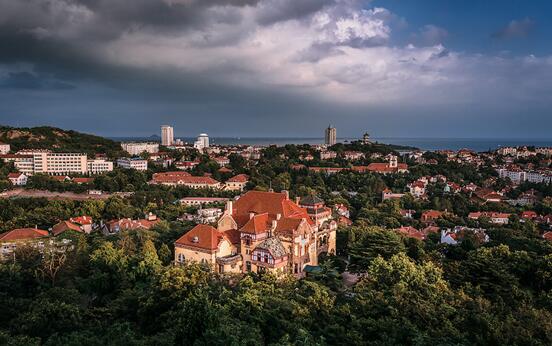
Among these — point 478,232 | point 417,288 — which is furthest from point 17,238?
point 478,232

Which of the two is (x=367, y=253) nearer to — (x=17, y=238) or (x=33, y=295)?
(x=33, y=295)

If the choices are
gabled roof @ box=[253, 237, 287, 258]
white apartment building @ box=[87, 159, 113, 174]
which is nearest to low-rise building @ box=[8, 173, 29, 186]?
white apartment building @ box=[87, 159, 113, 174]

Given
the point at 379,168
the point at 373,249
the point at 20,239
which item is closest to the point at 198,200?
the point at 20,239

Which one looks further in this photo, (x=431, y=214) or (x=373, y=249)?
(x=431, y=214)

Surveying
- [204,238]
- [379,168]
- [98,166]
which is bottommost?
[204,238]

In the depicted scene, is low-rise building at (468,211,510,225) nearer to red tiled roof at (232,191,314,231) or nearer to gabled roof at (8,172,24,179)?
red tiled roof at (232,191,314,231)

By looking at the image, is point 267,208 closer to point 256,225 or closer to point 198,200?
point 256,225
